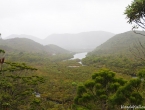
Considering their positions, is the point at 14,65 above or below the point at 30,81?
above

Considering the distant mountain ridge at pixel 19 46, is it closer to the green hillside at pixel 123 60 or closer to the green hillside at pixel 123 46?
the green hillside at pixel 123 46

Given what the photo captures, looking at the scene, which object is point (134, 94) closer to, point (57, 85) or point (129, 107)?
point (129, 107)

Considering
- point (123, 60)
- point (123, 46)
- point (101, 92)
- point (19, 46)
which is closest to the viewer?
point (101, 92)

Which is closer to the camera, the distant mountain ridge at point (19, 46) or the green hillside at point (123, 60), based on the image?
the green hillside at point (123, 60)

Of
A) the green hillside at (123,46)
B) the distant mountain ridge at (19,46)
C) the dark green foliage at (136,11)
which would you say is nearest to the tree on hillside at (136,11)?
the dark green foliage at (136,11)

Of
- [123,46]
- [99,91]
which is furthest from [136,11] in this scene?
[123,46]

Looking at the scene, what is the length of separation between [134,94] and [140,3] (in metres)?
5.54

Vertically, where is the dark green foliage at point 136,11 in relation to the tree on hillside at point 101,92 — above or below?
above

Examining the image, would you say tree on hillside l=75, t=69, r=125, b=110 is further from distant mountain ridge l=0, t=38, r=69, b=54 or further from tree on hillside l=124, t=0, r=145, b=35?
distant mountain ridge l=0, t=38, r=69, b=54

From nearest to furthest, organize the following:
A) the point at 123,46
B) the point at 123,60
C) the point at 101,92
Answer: the point at 101,92
the point at 123,60
the point at 123,46

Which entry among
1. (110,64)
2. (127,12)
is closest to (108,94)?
(127,12)

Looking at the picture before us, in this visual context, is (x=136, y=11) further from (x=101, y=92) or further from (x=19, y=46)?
(x=19, y=46)

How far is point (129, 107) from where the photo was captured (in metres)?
8.03

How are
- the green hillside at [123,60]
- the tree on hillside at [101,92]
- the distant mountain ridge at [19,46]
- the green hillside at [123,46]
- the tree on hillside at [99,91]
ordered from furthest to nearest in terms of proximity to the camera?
the distant mountain ridge at [19,46] → the green hillside at [123,46] → the green hillside at [123,60] → the tree on hillside at [99,91] → the tree on hillside at [101,92]
